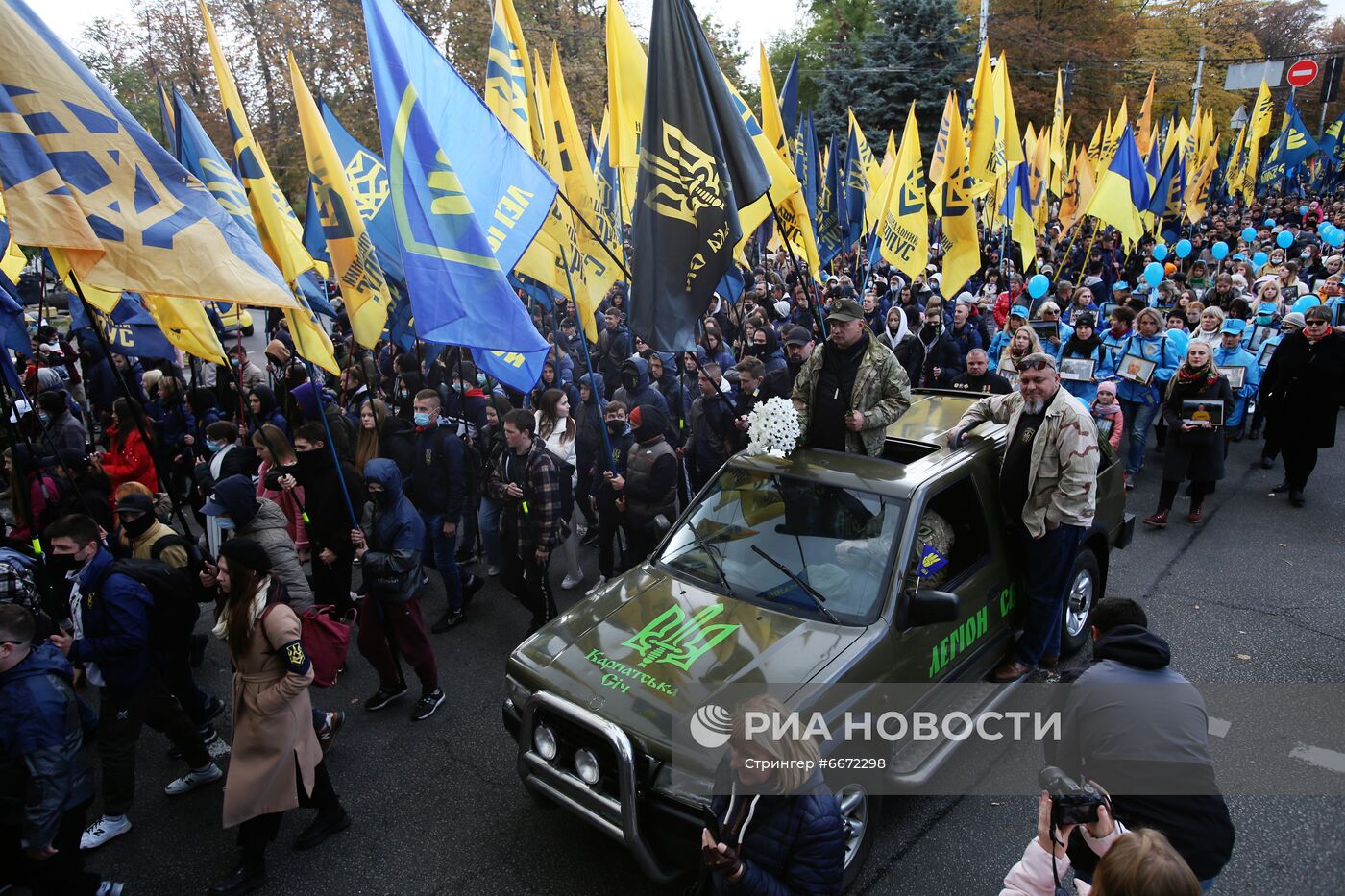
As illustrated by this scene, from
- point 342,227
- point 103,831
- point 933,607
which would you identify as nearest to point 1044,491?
point 933,607

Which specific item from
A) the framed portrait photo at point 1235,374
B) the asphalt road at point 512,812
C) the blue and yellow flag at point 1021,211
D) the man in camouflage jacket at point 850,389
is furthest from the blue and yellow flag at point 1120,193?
the man in camouflage jacket at point 850,389

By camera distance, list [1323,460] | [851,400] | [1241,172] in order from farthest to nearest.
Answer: [1241,172], [1323,460], [851,400]

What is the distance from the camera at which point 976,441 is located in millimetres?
5117

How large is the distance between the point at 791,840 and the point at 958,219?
898 centimetres

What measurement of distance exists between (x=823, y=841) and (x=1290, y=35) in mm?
87490

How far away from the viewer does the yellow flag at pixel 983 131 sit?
1044 cm

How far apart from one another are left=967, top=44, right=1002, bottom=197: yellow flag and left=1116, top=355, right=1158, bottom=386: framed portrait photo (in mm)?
3208

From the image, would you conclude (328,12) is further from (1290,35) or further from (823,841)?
(1290,35)

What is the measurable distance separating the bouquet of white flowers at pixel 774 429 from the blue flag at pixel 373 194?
14.6 ft

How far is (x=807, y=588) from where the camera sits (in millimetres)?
4125

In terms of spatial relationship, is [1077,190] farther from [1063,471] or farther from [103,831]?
[103,831]

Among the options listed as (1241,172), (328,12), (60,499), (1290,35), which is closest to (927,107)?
(1241,172)

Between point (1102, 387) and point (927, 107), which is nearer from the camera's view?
point (1102, 387)

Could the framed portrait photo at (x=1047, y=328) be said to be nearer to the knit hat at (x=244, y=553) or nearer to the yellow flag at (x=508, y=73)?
the yellow flag at (x=508, y=73)
